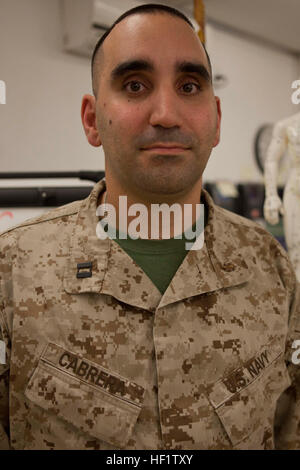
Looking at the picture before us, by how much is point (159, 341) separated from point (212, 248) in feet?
0.58

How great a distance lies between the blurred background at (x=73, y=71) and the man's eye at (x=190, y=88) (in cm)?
24

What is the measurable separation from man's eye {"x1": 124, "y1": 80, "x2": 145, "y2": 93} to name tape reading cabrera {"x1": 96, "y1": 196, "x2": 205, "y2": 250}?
15 centimetres

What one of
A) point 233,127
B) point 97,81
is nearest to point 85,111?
point 97,81

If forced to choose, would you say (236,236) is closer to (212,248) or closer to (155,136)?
(212,248)

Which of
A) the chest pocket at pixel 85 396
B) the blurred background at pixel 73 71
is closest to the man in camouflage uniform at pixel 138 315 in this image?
the chest pocket at pixel 85 396

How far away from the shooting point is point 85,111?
602mm

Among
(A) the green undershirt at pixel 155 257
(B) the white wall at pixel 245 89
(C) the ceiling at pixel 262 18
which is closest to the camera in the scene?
(A) the green undershirt at pixel 155 257

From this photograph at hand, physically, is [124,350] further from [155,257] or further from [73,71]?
[73,71]

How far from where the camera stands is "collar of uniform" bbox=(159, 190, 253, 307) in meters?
0.59

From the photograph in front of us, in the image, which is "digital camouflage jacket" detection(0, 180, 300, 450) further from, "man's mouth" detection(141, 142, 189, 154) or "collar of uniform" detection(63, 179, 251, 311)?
"man's mouth" detection(141, 142, 189, 154)

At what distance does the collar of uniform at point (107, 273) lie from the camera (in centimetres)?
57

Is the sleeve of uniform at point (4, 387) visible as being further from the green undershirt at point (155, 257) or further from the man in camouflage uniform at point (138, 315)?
the green undershirt at point (155, 257)

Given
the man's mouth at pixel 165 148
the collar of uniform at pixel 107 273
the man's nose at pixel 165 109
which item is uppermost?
the man's nose at pixel 165 109

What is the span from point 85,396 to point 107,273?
0.54 feet
